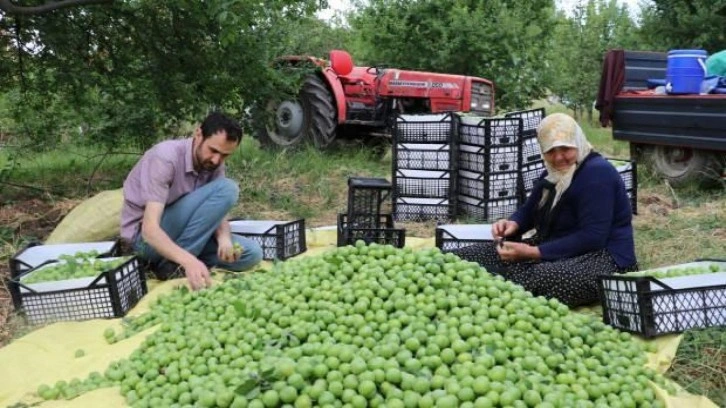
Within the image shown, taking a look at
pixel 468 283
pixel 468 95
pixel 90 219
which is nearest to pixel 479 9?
pixel 468 95

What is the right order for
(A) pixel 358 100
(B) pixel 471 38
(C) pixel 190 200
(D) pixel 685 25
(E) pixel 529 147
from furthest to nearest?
(D) pixel 685 25 → (B) pixel 471 38 → (A) pixel 358 100 → (E) pixel 529 147 → (C) pixel 190 200

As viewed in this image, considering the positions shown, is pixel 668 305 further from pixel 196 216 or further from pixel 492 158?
pixel 492 158

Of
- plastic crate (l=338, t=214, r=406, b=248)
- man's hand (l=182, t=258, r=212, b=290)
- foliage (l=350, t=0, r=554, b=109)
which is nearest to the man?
man's hand (l=182, t=258, r=212, b=290)

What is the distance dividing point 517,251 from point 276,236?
1.77m

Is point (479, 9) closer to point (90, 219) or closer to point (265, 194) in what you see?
point (265, 194)

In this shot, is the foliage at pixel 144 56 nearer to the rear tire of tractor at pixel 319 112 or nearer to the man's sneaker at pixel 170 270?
the rear tire of tractor at pixel 319 112


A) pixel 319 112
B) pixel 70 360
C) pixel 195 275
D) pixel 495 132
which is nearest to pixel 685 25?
pixel 319 112

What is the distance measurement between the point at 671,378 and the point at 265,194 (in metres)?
4.88

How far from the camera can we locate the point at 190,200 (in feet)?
14.8

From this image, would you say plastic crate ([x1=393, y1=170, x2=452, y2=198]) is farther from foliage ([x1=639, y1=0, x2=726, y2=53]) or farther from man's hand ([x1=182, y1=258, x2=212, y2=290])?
foliage ([x1=639, y1=0, x2=726, y2=53])

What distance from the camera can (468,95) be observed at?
951 cm

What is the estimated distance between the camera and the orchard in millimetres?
2445

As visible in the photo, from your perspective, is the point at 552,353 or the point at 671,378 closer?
the point at 552,353

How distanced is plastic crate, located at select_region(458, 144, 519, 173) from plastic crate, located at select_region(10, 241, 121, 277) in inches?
128
